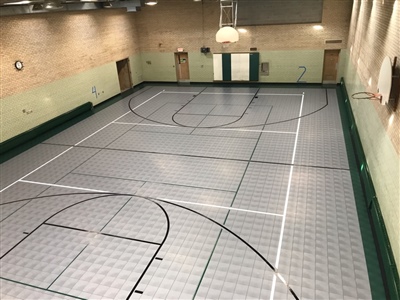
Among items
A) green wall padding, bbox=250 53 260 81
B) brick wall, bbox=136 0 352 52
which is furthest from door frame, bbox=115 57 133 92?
green wall padding, bbox=250 53 260 81

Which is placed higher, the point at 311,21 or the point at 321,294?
the point at 311,21

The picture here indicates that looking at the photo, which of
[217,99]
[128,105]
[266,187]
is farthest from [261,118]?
[128,105]

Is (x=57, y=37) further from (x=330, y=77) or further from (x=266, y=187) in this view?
(x=330, y=77)

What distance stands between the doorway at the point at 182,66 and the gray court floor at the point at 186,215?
26.8ft

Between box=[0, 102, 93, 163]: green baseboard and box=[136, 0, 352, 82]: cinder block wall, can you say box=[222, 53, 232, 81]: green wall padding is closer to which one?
box=[136, 0, 352, 82]: cinder block wall

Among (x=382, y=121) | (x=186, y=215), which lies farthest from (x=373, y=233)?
(x=186, y=215)

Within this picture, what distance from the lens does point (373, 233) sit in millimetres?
6449

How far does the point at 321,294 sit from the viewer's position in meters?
5.24

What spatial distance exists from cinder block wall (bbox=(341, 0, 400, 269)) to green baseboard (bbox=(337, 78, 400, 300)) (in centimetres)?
20

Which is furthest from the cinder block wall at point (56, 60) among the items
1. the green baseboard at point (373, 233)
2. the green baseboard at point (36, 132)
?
the green baseboard at point (373, 233)

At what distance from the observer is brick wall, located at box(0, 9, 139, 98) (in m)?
11.5

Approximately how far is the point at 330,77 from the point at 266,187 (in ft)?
39.8

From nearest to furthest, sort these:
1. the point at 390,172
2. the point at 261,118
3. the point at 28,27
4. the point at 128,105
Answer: the point at 390,172
the point at 28,27
the point at 261,118
the point at 128,105

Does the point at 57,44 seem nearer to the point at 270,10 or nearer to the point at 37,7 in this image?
the point at 37,7
